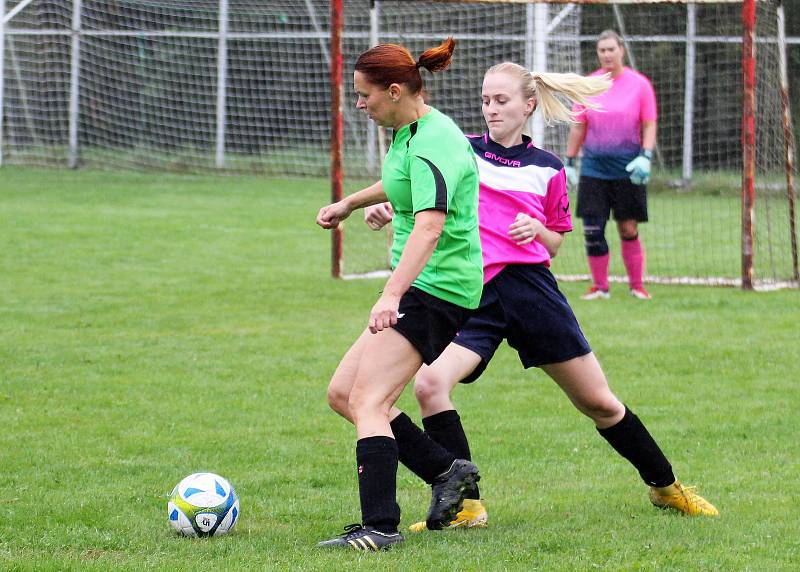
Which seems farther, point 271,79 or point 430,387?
point 271,79

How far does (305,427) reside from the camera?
6.93m

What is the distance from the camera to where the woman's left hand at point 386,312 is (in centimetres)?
420

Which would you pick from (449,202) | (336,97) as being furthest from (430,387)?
(336,97)

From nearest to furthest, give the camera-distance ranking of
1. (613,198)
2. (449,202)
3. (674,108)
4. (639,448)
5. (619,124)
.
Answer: (449,202), (639,448), (619,124), (613,198), (674,108)

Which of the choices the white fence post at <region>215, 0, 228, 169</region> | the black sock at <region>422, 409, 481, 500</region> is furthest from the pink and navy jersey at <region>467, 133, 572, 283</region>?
the white fence post at <region>215, 0, 228, 169</region>

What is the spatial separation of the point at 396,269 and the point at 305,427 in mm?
2805

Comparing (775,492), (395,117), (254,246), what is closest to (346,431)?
(775,492)

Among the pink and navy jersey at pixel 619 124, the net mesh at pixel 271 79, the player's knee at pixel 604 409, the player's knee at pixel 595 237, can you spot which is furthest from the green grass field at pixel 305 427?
the net mesh at pixel 271 79

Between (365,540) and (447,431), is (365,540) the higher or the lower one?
the lower one

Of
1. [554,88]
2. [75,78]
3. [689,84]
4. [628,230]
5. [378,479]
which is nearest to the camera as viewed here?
[378,479]

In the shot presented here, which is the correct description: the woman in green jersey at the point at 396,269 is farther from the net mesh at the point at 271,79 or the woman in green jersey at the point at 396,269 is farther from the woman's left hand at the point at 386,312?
the net mesh at the point at 271,79

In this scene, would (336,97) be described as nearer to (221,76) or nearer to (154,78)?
(221,76)

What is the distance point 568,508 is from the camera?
5297mm

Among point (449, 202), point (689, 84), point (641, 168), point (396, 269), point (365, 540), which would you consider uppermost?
point (689, 84)
